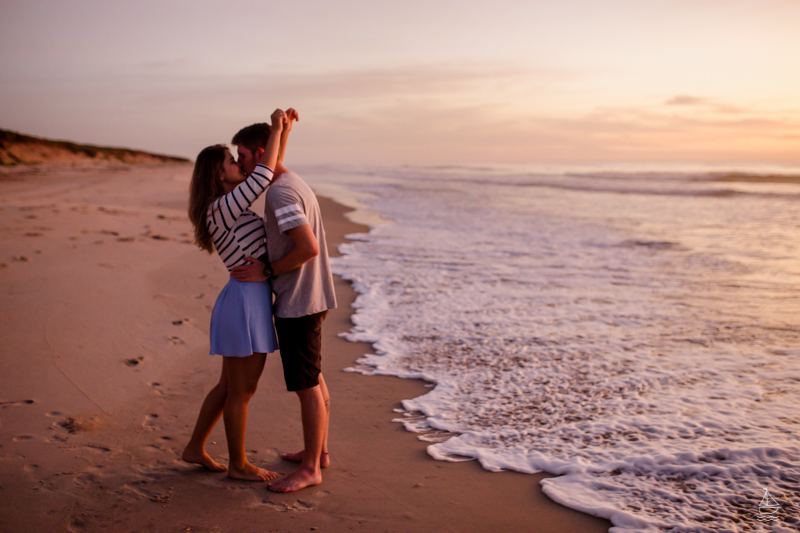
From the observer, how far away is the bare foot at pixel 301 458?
128 inches

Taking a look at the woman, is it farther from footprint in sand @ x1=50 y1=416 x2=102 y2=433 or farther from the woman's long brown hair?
footprint in sand @ x1=50 y1=416 x2=102 y2=433

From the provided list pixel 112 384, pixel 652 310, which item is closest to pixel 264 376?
pixel 112 384

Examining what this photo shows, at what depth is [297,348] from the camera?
9.71ft

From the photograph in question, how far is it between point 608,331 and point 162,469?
14.5ft

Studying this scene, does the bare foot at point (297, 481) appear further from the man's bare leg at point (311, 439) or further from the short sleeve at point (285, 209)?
the short sleeve at point (285, 209)

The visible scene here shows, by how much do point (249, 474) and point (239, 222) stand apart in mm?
1399

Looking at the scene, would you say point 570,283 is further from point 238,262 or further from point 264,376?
point 238,262

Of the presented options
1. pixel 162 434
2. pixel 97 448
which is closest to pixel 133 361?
pixel 162 434

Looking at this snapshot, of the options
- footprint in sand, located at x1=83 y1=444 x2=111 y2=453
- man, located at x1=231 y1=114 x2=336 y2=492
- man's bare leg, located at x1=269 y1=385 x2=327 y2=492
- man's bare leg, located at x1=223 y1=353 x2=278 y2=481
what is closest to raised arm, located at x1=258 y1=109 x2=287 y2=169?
man, located at x1=231 y1=114 x2=336 y2=492

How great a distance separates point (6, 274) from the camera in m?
5.72

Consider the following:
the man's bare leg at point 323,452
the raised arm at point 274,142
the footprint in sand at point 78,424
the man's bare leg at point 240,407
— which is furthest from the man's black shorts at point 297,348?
the footprint in sand at point 78,424

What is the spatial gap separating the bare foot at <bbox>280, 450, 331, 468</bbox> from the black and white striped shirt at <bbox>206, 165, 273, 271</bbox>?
122cm

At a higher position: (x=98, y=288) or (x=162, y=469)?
(x=98, y=288)

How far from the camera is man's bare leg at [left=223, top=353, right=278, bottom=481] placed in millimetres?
2939
